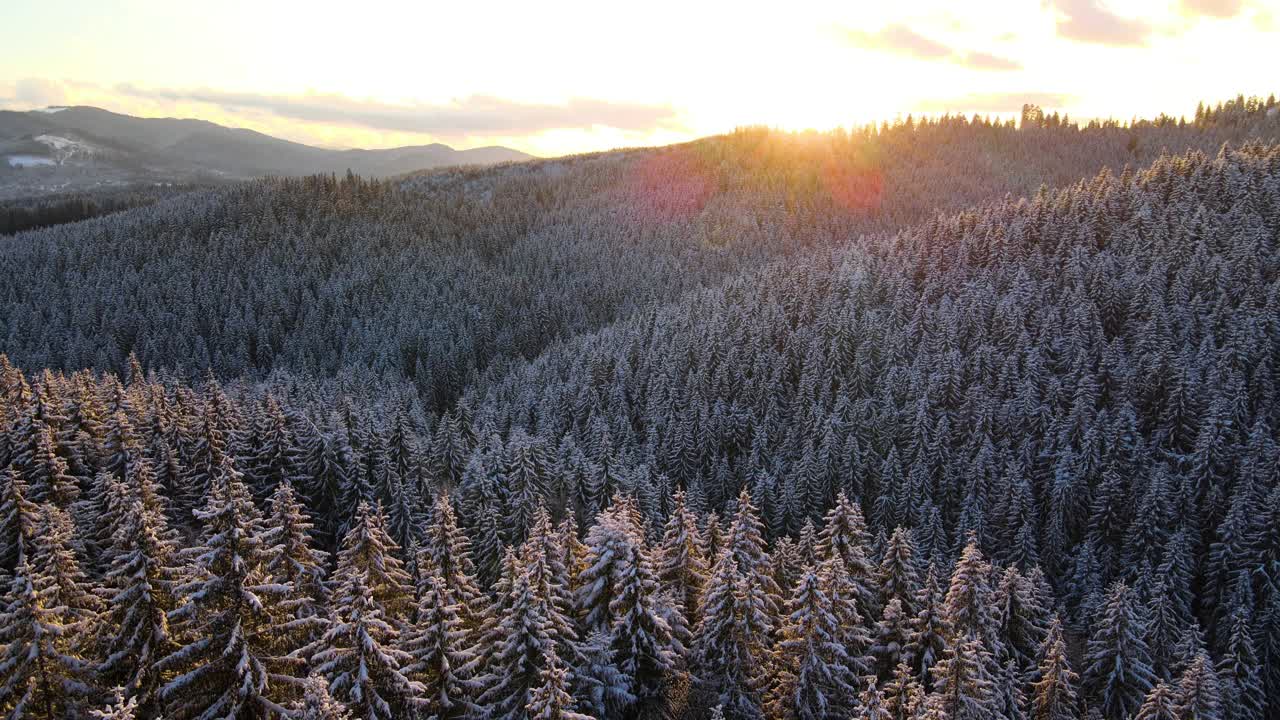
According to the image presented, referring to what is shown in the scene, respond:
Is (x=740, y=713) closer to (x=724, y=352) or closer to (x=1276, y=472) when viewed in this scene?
(x=1276, y=472)

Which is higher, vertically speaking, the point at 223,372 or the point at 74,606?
the point at 74,606

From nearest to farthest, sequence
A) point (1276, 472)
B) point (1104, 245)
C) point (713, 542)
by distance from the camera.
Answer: point (713, 542) → point (1276, 472) → point (1104, 245)

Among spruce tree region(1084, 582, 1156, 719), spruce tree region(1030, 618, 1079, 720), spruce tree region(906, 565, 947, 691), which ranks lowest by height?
spruce tree region(1084, 582, 1156, 719)

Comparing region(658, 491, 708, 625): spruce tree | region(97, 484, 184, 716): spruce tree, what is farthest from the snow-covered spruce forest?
region(658, 491, 708, 625): spruce tree

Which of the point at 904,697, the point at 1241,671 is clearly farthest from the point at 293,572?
the point at 1241,671

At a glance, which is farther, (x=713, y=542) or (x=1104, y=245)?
(x=1104, y=245)

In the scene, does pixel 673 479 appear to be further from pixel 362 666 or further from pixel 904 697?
pixel 362 666

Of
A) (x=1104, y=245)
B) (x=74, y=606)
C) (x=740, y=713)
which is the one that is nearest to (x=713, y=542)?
(x=740, y=713)

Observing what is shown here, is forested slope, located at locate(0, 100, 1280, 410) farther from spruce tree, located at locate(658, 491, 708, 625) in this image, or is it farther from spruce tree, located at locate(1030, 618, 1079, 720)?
spruce tree, located at locate(1030, 618, 1079, 720)
